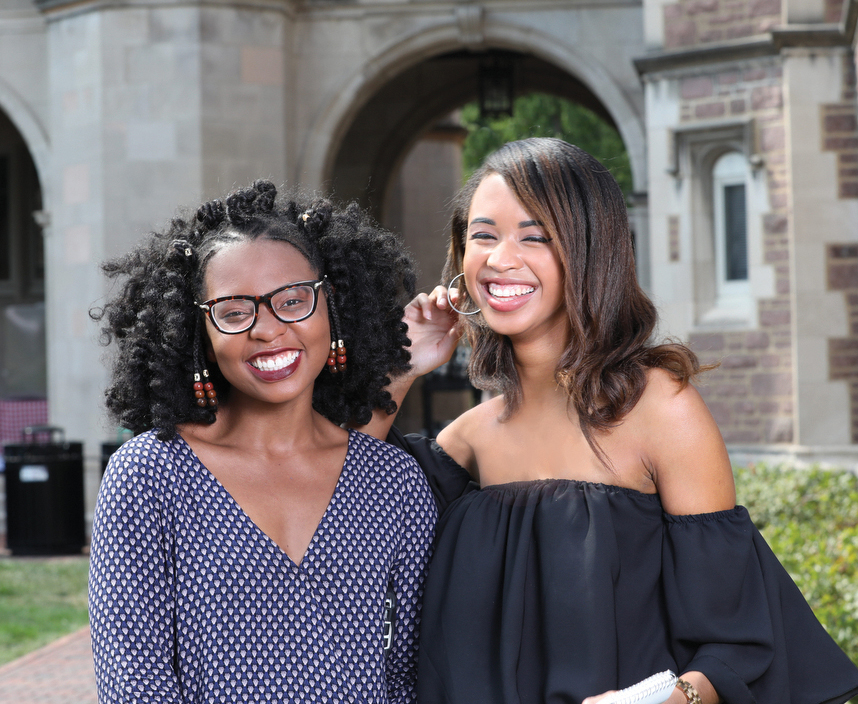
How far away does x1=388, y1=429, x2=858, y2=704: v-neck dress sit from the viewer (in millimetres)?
1978

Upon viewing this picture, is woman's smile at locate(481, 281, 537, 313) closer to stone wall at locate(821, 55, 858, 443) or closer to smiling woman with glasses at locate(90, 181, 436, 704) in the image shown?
smiling woman with glasses at locate(90, 181, 436, 704)

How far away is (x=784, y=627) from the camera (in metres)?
2.09

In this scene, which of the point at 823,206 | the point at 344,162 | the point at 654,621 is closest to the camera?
the point at 654,621

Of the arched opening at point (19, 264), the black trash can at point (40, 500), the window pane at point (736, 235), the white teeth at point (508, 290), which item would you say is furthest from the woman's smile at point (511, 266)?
the arched opening at point (19, 264)

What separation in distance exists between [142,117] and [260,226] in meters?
8.32

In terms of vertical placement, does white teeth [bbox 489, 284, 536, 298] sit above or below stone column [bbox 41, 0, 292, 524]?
below

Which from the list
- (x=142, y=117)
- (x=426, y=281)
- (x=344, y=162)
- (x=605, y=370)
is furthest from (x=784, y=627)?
(x=426, y=281)

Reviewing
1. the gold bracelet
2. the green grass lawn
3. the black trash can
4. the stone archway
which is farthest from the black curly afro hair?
the stone archway

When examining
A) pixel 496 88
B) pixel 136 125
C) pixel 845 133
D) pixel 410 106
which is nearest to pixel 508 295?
pixel 845 133

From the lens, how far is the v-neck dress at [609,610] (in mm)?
1978

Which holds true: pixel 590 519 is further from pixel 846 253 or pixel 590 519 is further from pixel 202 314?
pixel 846 253

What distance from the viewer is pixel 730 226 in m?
9.48

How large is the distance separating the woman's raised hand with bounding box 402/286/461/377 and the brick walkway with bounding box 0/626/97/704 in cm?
353

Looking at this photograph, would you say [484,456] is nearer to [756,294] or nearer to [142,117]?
[756,294]
